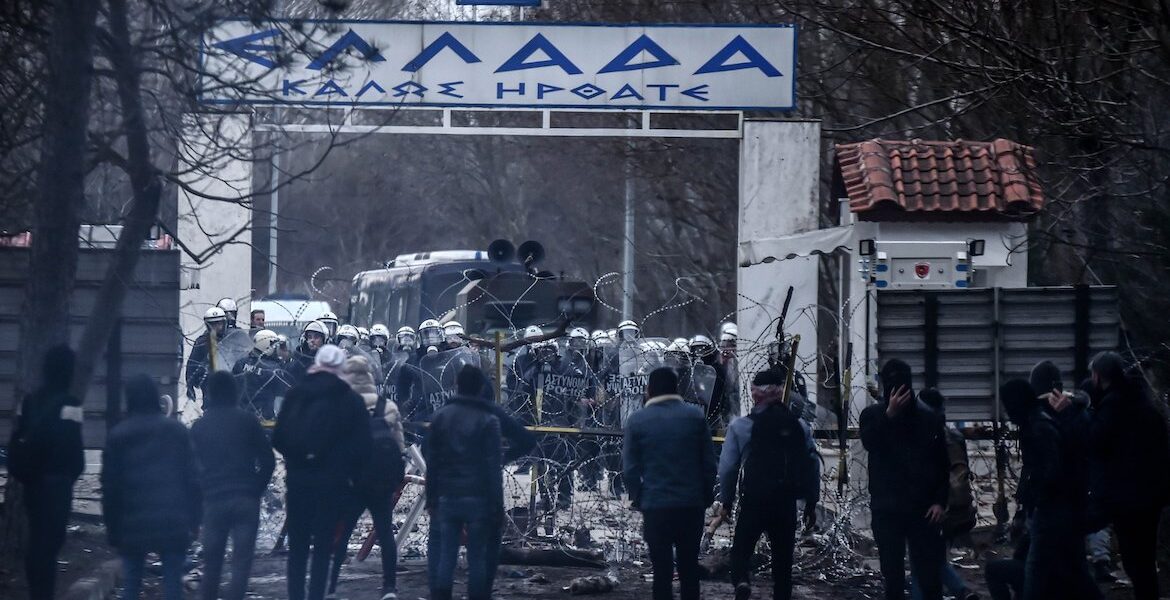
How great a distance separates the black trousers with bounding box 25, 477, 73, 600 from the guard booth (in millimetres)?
2445

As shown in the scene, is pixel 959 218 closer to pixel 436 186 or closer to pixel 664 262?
pixel 664 262

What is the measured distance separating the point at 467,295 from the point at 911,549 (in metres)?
13.5

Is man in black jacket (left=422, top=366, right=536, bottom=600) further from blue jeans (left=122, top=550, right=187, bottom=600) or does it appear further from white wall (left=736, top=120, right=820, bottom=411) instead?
white wall (left=736, top=120, right=820, bottom=411)

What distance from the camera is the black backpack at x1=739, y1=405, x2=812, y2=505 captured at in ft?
30.5

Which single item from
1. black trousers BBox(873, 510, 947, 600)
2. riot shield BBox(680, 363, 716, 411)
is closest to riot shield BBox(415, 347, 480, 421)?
riot shield BBox(680, 363, 716, 411)

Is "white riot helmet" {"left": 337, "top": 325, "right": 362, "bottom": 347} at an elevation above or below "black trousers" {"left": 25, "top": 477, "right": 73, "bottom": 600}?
above

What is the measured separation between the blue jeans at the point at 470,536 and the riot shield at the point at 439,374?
310 centimetres

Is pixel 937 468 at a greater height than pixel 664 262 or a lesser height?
lesser

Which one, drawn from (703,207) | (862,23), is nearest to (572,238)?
(703,207)

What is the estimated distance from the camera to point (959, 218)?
1495cm

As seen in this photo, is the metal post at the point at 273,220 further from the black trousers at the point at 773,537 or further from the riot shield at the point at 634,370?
the black trousers at the point at 773,537

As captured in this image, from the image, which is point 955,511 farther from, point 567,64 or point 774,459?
point 567,64

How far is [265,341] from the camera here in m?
13.8

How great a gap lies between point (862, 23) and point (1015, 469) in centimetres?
396
